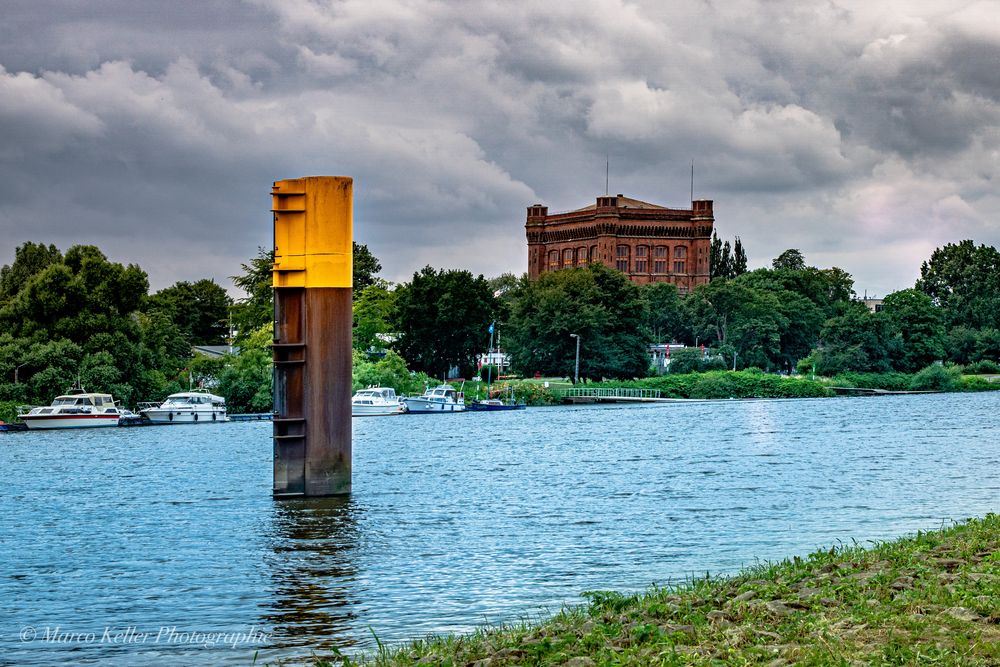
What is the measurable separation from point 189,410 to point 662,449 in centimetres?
4051

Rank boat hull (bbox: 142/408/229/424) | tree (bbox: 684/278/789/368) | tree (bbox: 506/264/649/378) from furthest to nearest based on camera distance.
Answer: tree (bbox: 684/278/789/368)
tree (bbox: 506/264/649/378)
boat hull (bbox: 142/408/229/424)

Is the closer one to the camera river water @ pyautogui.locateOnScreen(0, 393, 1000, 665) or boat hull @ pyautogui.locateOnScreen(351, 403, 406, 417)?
river water @ pyautogui.locateOnScreen(0, 393, 1000, 665)

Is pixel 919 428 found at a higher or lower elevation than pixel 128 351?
lower

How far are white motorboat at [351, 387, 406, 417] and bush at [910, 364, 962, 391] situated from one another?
2968 inches

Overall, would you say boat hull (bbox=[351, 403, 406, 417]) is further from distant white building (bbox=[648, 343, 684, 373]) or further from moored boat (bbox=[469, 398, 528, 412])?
distant white building (bbox=[648, 343, 684, 373])

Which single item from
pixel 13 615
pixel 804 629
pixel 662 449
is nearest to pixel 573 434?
pixel 662 449

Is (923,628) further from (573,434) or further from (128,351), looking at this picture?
(128,351)

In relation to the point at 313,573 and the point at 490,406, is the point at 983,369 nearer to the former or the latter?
the point at 490,406

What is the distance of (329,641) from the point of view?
53.3 feet

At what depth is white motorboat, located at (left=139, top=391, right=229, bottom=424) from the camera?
82500 mm

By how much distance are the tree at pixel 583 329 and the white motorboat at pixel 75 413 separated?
220 feet

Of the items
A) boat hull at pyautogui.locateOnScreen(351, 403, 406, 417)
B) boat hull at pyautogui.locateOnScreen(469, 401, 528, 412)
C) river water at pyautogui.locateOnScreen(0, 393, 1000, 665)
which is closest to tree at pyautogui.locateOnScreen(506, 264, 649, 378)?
boat hull at pyautogui.locateOnScreen(469, 401, 528, 412)

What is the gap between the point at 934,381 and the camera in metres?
147

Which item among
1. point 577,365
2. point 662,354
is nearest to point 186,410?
point 577,365
